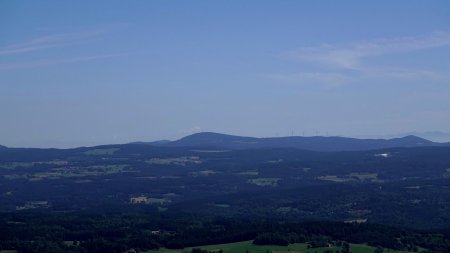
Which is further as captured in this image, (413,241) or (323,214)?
(323,214)

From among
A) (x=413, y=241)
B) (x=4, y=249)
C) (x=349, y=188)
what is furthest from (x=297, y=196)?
(x=4, y=249)

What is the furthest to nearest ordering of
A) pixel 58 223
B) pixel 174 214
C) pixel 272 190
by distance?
pixel 272 190 < pixel 174 214 < pixel 58 223

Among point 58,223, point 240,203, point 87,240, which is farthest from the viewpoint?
point 240,203

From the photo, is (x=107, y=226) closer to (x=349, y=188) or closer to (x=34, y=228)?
(x=34, y=228)

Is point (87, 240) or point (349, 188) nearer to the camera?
point (87, 240)

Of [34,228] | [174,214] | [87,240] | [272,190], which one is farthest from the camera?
[272,190]

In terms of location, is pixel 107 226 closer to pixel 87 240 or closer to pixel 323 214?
pixel 87 240

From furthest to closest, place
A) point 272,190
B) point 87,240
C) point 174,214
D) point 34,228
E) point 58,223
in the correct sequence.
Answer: point 272,190
point 174,214
point 58,223
point 34,228
point 87,240

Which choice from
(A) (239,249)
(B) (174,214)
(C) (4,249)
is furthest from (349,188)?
(C) (4,249)
